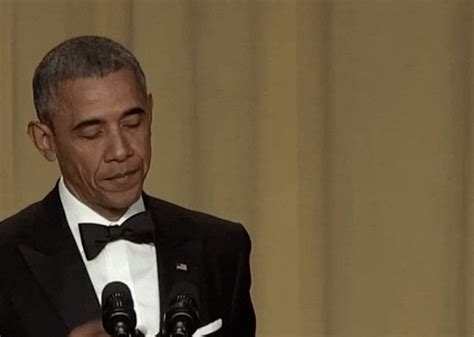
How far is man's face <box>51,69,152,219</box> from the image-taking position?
1.61 m

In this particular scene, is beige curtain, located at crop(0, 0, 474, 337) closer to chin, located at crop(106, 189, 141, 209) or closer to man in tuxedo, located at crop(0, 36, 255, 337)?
man in tuxedo, located at crop(0, 36, 255, 337)

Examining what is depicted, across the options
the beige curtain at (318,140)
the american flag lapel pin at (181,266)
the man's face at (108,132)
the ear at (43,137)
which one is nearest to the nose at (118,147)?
the man's face at (108,132)

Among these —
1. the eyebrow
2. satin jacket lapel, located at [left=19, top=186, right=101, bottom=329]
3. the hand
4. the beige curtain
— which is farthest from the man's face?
the beige curtain

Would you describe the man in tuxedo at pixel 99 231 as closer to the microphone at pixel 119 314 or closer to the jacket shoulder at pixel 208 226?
the jacket shoulder at pixel 208 226

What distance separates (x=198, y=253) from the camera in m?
1.77

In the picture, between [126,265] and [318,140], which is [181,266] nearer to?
[126,265]

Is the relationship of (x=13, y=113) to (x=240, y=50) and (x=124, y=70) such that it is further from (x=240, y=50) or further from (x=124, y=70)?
(x=124, y=70)

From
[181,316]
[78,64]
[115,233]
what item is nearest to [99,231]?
[115,233]

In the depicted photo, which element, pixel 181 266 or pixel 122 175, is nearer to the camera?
pixel 122 175

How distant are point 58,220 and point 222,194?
96 cm

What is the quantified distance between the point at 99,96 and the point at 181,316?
1.27 feet

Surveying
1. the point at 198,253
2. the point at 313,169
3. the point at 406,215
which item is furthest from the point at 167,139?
the point at 198,253

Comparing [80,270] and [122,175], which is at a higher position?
[122,175]

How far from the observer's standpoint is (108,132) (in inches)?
63.5
